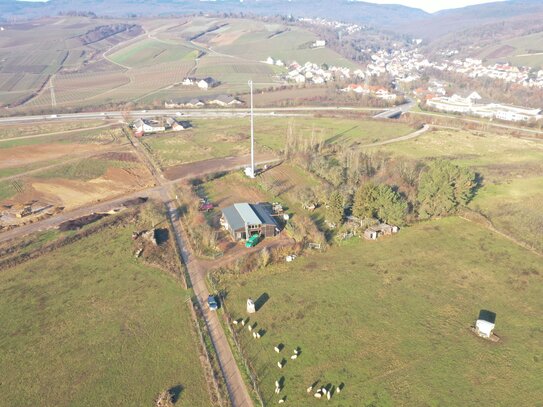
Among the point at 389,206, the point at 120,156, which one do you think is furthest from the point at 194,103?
the point at 389,206

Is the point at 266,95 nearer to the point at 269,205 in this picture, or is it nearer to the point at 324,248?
the point at 269,205

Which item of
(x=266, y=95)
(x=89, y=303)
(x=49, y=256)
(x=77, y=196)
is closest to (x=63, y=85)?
(x=266, y=95)

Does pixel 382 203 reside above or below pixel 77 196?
above

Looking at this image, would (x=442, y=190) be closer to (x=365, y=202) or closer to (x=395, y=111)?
(x=365, y=202)

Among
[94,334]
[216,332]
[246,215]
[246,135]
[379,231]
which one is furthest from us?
[246,135]

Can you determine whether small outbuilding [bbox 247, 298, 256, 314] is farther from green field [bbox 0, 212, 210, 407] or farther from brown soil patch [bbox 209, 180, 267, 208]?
brown soil patch [bbox 209, 180, 267, 208]

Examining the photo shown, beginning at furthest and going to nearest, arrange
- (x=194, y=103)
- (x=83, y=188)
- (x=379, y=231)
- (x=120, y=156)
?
(x=194, y=103), (x=120, y=156), (x=83, y=188), (x=379, y=231)

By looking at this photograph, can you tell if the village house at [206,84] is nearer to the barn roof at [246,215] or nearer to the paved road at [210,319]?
the paved road at [210,319]

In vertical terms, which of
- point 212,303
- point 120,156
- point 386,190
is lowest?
point 120,156
